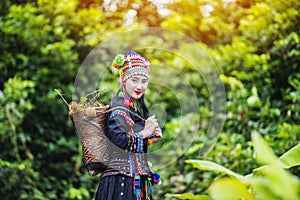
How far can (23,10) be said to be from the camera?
5.12 metres

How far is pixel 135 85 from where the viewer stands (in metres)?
2.39

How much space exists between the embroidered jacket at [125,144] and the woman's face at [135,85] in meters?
0.06

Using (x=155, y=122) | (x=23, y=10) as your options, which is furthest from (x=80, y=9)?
(x=155, y=122)

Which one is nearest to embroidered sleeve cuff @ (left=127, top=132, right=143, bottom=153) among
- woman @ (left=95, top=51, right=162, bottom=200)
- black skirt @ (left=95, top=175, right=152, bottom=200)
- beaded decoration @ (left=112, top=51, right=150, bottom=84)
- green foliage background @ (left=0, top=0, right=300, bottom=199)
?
woman @ (left=95, top=51, right=162, bottom=200)

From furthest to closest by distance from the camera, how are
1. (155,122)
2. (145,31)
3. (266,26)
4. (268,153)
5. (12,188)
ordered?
(145,31)
(266,26)
(12,188)
(155,122)
(268,153)

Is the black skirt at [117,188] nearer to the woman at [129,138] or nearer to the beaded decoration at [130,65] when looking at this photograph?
the woman at [129,138]

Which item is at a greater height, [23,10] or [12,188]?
[23,10]

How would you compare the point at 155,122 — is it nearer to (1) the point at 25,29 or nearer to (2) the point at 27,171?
(2) the point at 27,171

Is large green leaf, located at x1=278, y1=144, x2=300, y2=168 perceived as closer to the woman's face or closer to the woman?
the woman

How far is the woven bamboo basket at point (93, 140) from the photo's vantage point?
2.38m

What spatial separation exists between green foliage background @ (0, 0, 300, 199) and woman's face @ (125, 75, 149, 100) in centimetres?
195

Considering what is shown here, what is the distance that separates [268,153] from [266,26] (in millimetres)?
4545

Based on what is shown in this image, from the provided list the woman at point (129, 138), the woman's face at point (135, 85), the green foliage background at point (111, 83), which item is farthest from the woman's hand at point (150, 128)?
the green foliage background at point (111, 83)

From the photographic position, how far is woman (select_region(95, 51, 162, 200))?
2.32 meters
